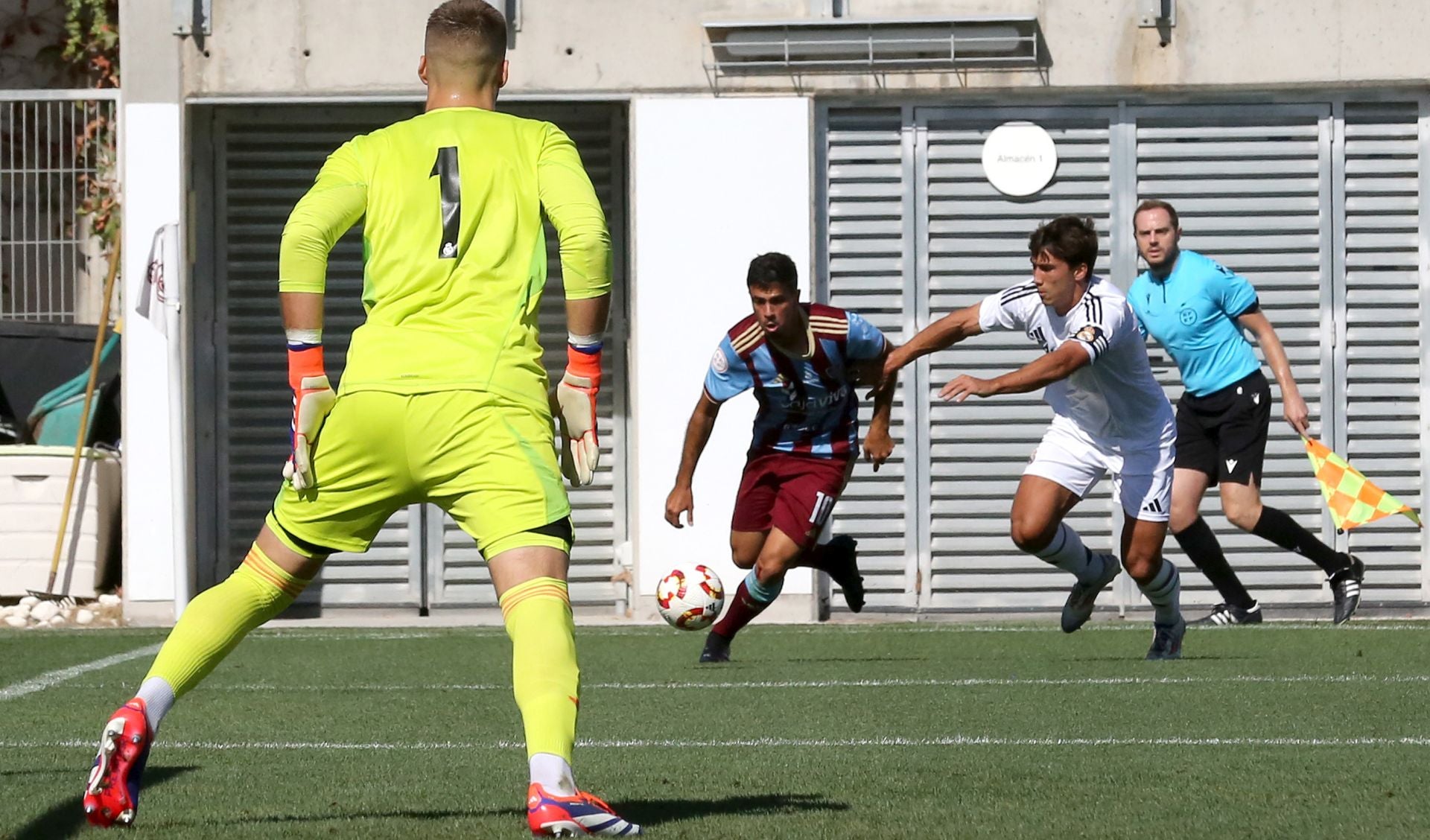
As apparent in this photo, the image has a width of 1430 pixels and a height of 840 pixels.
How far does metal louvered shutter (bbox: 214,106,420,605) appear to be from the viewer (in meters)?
14.2

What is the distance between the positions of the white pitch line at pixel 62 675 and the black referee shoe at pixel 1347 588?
603 cm

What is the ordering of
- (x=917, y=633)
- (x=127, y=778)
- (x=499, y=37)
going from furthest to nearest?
(x=917, y=633), (x=499, y=37), (x=127, y=778)

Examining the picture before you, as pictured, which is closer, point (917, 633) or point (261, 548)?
point (261, 548)

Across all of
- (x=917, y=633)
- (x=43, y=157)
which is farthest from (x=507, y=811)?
(x=43, y=157)

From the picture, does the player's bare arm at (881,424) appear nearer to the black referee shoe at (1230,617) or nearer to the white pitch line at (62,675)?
the black referee shoe at (1230,617)

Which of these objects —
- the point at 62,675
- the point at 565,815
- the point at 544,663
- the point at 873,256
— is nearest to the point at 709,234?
the point at 873,256

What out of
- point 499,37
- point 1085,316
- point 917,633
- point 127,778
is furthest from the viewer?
point 917,633

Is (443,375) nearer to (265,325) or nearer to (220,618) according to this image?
(220,618)

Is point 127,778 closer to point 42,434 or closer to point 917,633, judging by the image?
point 917,633

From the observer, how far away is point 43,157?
15203 mm

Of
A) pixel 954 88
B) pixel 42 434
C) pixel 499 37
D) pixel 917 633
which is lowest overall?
pixel 917 633

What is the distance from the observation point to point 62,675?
9.10 meters

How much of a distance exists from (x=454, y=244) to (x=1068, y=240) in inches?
182

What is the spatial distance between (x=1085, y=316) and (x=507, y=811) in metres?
4.57
